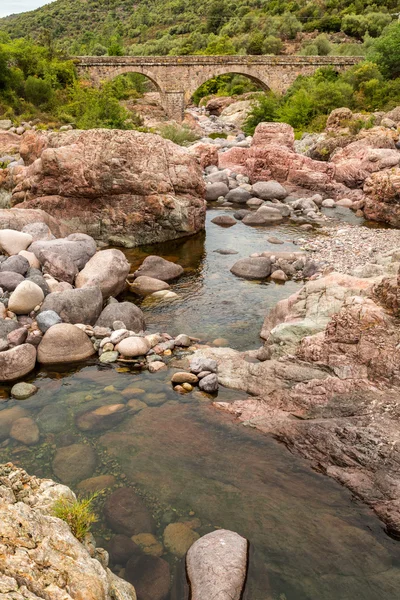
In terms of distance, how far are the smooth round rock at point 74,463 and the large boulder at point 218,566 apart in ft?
5.71

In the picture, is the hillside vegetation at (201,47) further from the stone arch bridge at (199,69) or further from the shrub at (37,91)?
the stone arch bridge at (199,69)

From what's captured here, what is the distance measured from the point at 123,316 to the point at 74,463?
377cm

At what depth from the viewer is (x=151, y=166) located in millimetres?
14398

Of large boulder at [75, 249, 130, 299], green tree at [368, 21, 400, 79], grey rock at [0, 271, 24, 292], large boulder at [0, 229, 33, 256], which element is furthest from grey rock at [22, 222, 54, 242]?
green tree at [368, 21, 400, 79]

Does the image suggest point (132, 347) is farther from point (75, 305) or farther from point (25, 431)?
point (25, 431)

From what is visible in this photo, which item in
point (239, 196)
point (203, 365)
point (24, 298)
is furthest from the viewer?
point (239, 196)

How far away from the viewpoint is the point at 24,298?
900cm

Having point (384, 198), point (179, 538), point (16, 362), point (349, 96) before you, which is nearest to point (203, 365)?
point (16, 362)

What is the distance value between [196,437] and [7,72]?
114 ft

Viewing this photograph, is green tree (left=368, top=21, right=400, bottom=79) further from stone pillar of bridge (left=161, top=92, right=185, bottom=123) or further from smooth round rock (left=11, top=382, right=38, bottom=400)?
smooth round rock (left=11, top=382, right=38, bottom=400)

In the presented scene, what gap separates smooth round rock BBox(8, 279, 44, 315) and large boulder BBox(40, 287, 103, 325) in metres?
0.20

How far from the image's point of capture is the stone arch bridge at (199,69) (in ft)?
144

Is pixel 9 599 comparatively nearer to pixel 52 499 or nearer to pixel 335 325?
pixel 52 499

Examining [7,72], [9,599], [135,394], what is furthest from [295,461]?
[7,72]
